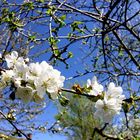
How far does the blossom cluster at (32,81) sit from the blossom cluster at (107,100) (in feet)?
0.44

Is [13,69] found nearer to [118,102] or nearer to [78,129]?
[118,102]

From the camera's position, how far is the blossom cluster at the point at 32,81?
53.2 inches

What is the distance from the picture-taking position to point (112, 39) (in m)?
5.14

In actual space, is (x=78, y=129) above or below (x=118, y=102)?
above

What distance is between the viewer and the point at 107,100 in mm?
1429

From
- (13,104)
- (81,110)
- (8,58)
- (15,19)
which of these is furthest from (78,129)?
(8,58)

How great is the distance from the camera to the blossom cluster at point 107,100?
142 cm

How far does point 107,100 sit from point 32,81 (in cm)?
30

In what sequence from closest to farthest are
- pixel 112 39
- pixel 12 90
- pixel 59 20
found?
1. pixel 12 90
2. pixel 59 20
3. pixel 112 39

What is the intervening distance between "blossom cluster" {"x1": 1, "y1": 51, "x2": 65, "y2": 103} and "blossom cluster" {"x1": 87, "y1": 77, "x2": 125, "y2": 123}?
13cm

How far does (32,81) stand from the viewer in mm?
1373

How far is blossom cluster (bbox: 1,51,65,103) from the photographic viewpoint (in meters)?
1.35

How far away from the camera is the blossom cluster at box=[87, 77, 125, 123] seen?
142 centimetres

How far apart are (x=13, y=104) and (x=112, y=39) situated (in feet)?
7.11
